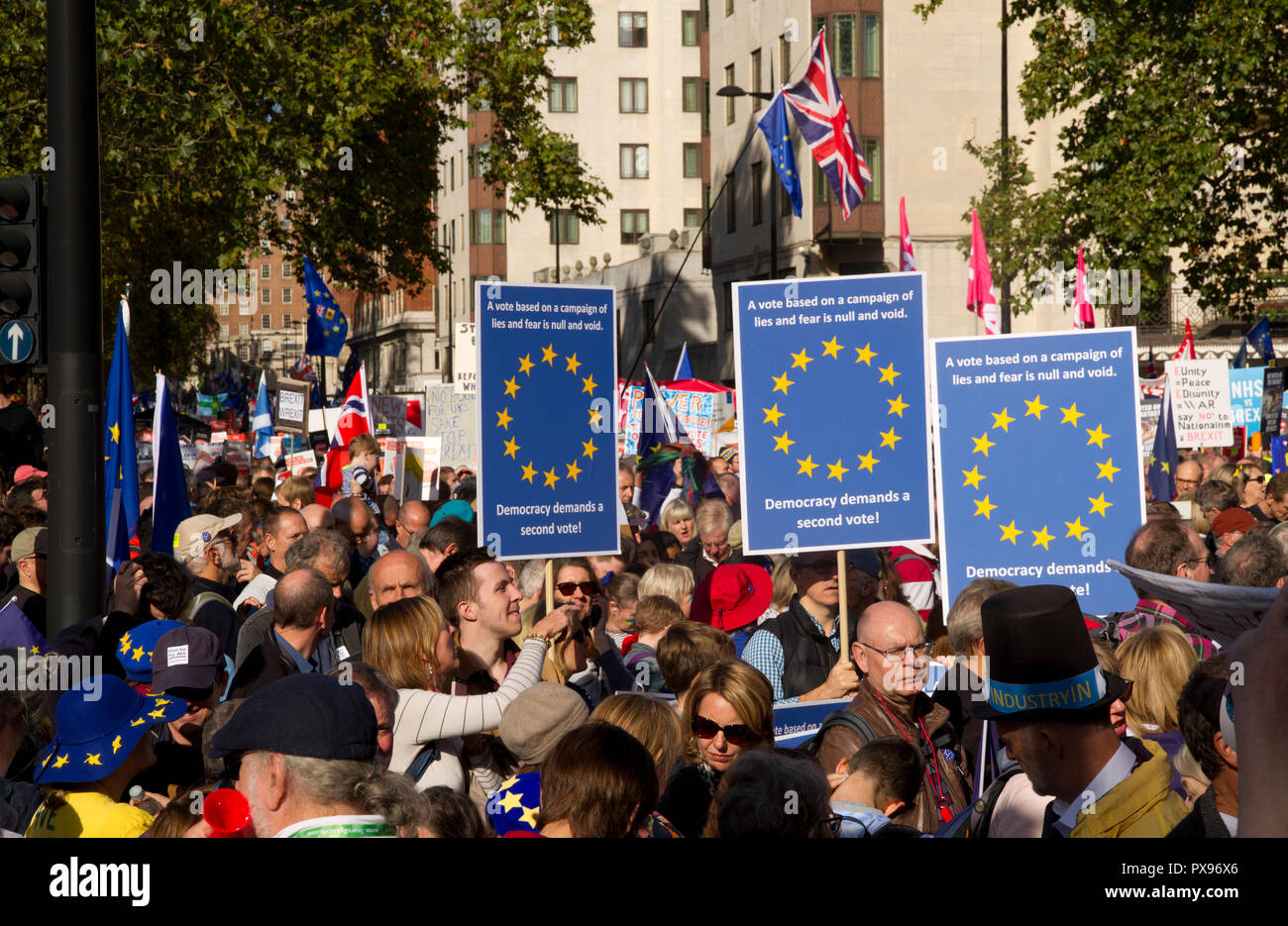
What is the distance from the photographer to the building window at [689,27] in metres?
68.9

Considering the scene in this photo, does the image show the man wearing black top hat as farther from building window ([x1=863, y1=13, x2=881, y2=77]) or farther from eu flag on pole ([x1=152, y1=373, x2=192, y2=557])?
building window ([x1=863, y1=13, x2=881, y2=77])

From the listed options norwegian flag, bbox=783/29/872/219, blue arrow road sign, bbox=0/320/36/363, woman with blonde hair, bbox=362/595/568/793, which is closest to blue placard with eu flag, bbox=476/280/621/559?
woman with blonde hair, bbox=362/595/568/793

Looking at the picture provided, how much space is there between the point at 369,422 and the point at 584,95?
183 ft

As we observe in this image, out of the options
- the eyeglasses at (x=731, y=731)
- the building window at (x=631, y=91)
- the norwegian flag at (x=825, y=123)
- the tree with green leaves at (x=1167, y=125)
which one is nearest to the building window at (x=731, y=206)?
the tree with green leaves at (x=1167, y=125)

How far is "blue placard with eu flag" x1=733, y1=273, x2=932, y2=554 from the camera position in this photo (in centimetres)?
670

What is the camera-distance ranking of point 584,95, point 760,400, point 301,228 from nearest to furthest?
point 760,400 → point 301,228 → point 584,95

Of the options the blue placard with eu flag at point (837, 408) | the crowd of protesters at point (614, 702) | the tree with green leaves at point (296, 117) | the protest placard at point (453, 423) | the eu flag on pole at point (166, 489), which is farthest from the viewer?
the tree with green leaves at point (296, 117)

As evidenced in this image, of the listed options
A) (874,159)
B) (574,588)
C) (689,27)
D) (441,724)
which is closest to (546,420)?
(574,588)

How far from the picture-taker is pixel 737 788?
12.1 ft

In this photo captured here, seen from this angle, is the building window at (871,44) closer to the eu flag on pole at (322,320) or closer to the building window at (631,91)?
the eu flag on pole at (322,320)

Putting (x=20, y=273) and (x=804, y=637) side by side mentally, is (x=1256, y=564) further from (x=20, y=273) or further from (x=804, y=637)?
(x=20, y=273)

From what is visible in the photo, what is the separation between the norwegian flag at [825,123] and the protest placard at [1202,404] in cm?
467
